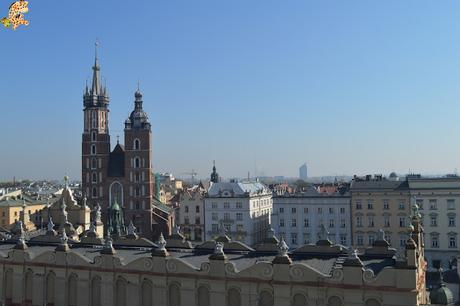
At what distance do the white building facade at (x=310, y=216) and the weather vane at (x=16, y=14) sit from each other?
85.3m

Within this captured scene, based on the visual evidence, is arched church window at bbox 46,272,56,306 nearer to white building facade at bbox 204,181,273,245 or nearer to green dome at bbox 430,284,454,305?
green dome at bbox 430,284,454,305

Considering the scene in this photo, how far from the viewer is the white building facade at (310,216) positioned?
91.9 m

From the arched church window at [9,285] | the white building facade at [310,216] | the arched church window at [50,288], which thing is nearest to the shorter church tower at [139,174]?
the white building facade at [310,216]

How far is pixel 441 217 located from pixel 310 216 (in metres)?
22.4

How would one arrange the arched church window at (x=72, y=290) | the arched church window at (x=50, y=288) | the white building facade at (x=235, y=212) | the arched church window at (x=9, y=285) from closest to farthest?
1. the arched church window at (x=72, y=290)
2. the arched church window at (x=50, y=288)
3. the arched church window at (x=9, y=285)
4. the white building facade at (x=235, y=212)

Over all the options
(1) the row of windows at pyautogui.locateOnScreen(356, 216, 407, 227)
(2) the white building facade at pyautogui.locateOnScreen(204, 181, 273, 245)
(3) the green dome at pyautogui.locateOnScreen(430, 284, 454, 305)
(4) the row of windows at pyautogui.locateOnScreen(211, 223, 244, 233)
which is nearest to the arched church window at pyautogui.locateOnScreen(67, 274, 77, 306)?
(3) the green dome at pyautogui.locateOnScreen(430, 284, 454, 305)

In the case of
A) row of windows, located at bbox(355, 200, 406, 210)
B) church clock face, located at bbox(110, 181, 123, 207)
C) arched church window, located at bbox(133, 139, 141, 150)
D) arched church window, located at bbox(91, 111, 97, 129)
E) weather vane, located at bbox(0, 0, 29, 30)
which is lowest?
row of windows, located at bbox(355, 200, 406, 210)

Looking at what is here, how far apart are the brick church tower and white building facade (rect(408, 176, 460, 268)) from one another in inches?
2180

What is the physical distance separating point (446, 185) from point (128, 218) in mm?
63861

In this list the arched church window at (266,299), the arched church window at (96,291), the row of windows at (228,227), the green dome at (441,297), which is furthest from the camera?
the row of windows at (228,227)

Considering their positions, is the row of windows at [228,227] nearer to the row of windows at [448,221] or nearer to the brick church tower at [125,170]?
the brick church tower at [125,170]

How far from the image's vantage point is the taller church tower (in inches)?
4574

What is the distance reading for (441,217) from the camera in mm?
81312

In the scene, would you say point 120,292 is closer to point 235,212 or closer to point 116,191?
point 235,212
